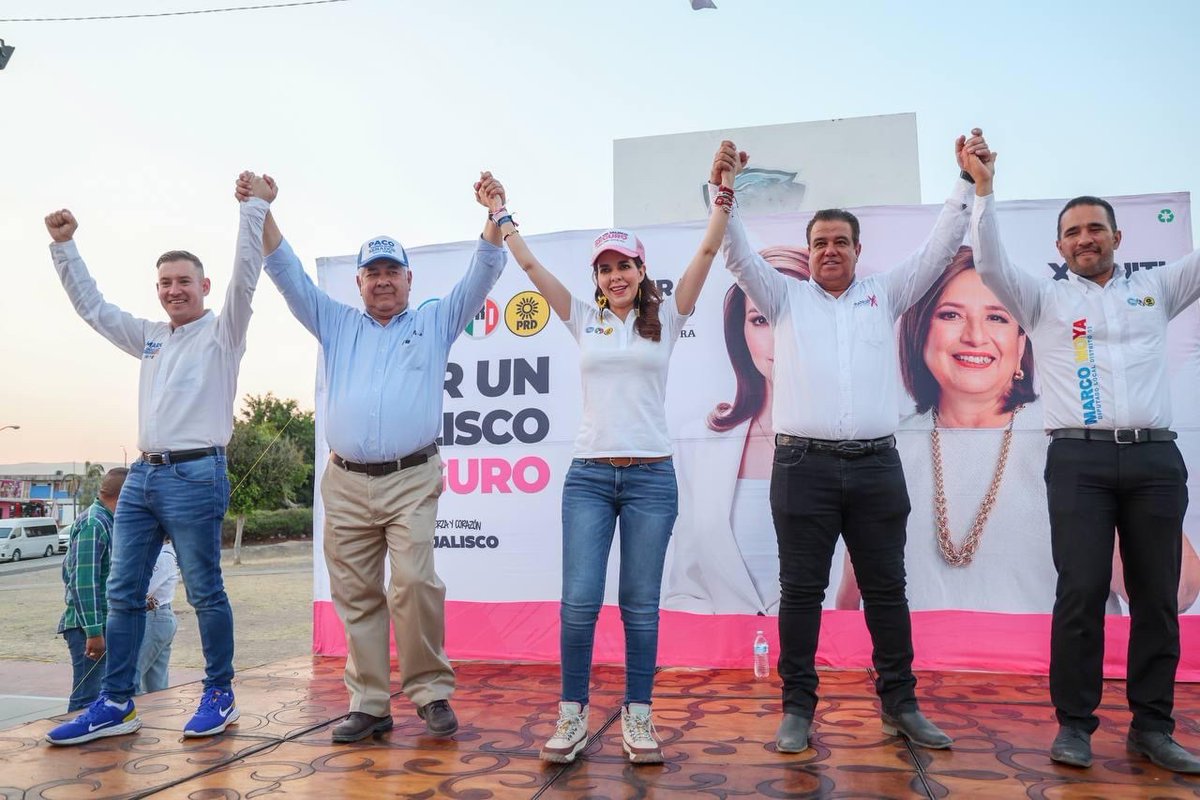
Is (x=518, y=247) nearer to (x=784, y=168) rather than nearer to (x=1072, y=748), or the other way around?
(x=1072, y=748)

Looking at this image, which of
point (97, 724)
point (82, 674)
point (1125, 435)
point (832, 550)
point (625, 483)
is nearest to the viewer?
point (1125, 435)

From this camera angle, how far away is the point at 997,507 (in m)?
3.77

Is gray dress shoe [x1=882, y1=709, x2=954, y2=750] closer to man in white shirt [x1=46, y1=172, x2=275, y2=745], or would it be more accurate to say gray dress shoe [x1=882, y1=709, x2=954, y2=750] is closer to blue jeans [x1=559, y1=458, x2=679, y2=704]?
blue jeans [x1=559, y1=458, x2=679, y2=704]

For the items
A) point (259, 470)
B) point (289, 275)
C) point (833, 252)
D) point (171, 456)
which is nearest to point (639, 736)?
point (833, 252)

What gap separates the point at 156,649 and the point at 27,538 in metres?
28.9

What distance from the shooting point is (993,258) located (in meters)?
2.53

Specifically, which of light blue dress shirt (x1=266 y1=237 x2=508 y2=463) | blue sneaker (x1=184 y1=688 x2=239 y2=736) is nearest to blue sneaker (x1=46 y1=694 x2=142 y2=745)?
blue sneaker (x1=184 y1=688 x2=239 y2=736)

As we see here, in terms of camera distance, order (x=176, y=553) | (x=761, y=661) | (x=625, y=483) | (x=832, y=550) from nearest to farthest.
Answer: (x=625, y=483)
(x=832, y=550)
(x=176, y=553)
(x=761, y=661)

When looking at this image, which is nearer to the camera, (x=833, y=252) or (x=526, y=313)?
(x=833, y=252)

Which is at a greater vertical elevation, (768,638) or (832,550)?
(832,550)

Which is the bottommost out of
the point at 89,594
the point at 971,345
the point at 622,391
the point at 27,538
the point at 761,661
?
the point at 27,538

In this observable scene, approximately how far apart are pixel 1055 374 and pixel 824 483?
0.74 m

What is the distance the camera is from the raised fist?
3.06m

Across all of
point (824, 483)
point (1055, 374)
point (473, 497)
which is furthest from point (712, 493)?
point (1055, 374)
